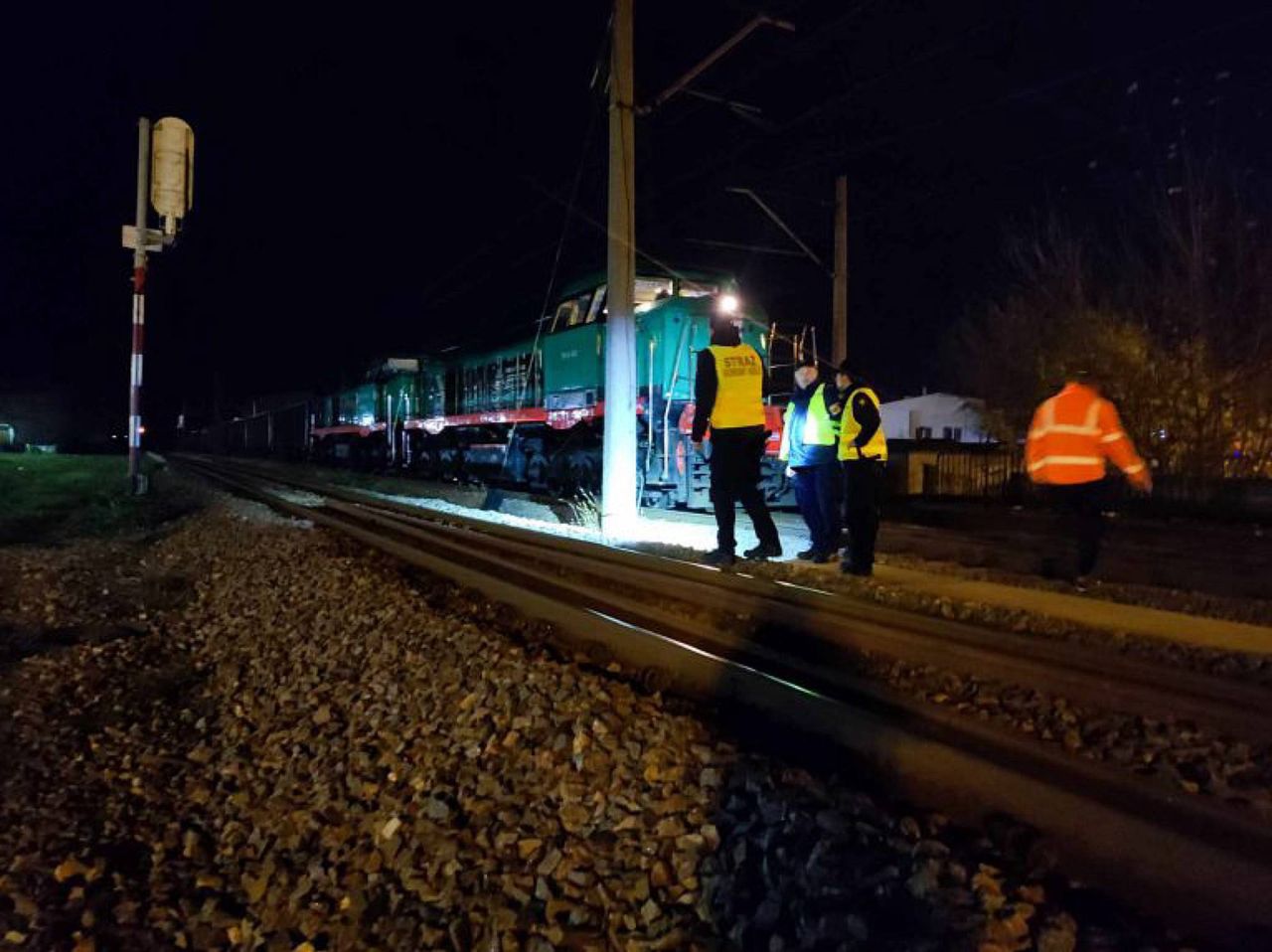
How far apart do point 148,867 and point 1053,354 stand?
78.5ft

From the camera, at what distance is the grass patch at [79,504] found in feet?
44.4

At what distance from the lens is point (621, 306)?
12.2m

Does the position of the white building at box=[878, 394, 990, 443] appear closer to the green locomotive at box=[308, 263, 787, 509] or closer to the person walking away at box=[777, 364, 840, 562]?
the green locomotive at box=[308, 263, 787, 509]

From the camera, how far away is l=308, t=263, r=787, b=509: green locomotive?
14852 millimetres

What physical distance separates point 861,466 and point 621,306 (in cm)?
476

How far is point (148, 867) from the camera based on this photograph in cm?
359

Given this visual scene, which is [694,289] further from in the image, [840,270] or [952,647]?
[952,647]

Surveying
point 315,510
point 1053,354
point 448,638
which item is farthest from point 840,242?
point 448,638

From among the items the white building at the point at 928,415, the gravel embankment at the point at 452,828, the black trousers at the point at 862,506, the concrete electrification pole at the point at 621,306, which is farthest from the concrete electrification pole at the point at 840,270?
the white building at the point at 928,415

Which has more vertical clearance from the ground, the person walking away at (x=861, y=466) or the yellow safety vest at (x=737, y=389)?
the yellow safety vest at (x=737, y=389)

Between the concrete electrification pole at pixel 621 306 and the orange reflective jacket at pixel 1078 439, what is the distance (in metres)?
5.40

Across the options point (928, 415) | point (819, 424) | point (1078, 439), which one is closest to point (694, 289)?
point (819, 424)

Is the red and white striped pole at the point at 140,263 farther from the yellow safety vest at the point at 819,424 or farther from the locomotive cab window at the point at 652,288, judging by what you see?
the yellow safety vest at the point at 819,424

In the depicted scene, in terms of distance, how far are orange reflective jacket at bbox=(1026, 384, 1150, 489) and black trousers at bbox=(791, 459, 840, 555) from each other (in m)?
2.02
